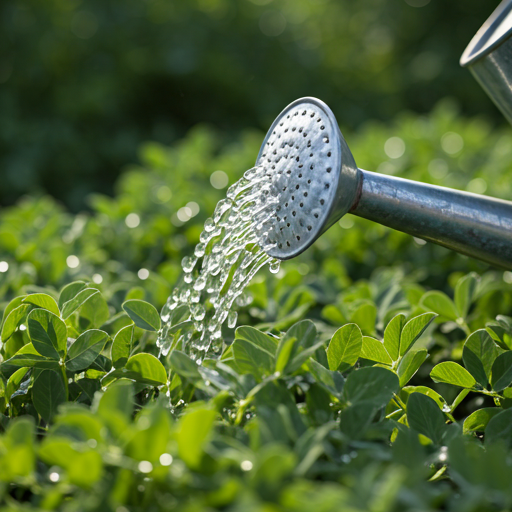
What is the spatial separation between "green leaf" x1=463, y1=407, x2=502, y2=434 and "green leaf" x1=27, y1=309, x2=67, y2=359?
29.3 inches

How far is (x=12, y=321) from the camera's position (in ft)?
3.62

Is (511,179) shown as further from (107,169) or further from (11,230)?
(107,169)

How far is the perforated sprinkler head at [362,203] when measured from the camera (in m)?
1.04

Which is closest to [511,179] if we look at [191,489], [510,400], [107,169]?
[510,400]

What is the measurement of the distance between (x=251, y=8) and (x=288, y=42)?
0.58 m

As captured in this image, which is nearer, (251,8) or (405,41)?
(251,8)

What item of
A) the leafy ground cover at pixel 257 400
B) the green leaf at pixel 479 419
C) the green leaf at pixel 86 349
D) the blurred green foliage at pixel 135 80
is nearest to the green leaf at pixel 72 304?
the leafy ground cover at pixel 257 400

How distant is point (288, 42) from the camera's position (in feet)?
22.1

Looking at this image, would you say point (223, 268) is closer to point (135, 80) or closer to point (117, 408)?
point (117, 408)

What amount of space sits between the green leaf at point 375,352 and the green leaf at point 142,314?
16.7 inches

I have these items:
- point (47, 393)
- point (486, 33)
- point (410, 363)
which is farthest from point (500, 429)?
point (486, 33)

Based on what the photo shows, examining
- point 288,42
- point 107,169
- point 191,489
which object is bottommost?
point 107,169

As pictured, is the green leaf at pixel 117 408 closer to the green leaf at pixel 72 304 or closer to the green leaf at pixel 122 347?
the green leaf at pixel 122 347

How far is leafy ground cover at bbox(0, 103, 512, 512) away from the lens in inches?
27.6
